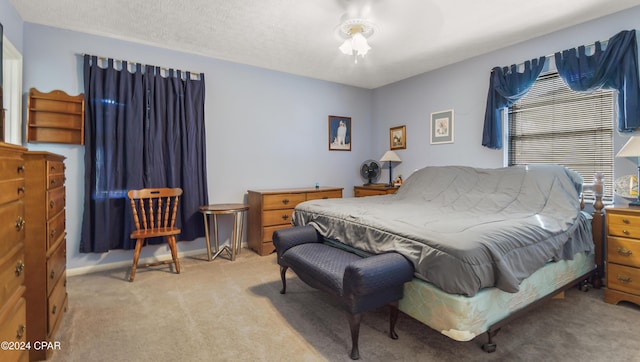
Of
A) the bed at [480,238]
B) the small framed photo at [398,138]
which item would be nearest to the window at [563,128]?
the bed at [480,238]

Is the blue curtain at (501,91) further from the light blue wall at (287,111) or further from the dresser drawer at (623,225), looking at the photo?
the dresser drawer at (623,225)

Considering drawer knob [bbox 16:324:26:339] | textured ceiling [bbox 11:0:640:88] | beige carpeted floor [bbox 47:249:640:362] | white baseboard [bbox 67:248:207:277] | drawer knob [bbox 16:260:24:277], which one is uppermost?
textured ceiling [bbox 11:0:640:88]

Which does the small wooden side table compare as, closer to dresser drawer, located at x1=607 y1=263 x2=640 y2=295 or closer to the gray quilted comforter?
the gray quilted comforter

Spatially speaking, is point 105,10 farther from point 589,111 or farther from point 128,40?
point 589,111

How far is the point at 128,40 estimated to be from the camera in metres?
3.22

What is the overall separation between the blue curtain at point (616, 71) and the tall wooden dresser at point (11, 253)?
4.07 m

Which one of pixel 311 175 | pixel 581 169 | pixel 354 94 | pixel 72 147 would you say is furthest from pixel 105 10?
pixel 581 169

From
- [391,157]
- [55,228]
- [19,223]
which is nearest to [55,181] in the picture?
[55,228]

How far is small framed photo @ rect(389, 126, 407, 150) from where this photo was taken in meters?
4.68

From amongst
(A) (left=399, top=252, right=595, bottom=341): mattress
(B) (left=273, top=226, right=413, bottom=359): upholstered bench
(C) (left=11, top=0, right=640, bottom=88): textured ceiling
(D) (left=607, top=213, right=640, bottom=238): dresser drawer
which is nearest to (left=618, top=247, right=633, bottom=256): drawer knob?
(D) (left=607, top=213, right=640, bottom=238): dresser drawer

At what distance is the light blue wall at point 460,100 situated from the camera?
Result: 279cm

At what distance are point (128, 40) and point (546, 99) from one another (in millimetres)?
4576

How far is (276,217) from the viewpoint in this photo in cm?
375

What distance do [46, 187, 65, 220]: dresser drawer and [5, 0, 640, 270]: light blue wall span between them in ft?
3.74
